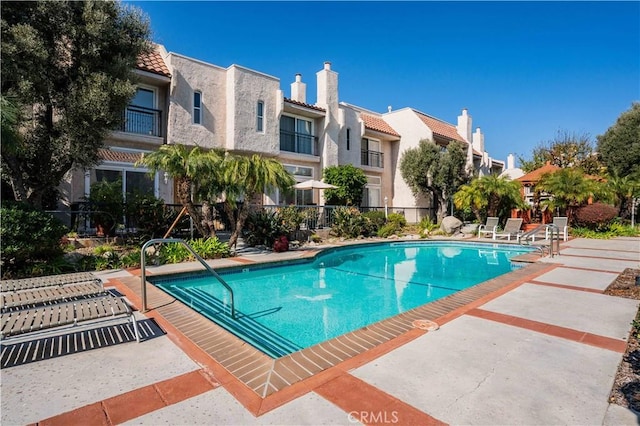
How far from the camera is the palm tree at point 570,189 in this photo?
20.2 m

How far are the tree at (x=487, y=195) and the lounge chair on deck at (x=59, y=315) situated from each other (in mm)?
21150

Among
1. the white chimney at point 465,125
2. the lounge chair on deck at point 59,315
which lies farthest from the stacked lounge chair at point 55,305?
the white chimney at point 465,125

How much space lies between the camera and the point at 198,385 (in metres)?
3.30

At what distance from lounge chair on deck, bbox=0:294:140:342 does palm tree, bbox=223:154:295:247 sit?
7.24 meters

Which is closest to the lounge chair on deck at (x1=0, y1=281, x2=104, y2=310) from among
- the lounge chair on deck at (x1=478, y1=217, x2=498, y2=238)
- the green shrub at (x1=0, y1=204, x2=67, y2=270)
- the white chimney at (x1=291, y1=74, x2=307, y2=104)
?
the green shrub at (x1=0, y1=204, x2=67, y2=270)

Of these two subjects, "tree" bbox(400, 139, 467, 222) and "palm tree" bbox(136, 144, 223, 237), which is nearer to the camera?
"palm tree" bbox(136, 144, 223, 237)

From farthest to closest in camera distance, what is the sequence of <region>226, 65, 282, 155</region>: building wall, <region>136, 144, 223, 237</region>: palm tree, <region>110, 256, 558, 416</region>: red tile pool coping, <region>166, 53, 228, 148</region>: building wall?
<region>226, 65, 282, 155</region>: building wall
<region>166, 53, 228, 148</region>: building wall
<region>136, 144, 223, 237</region>: palm tree
<region>110, 256, 558, 416</region>: red tile pool coping

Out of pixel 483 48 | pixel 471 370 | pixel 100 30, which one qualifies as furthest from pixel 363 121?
pixel 471 370

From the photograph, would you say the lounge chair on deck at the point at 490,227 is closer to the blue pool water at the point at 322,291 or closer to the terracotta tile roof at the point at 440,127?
the blue pool water at the point at 322,291

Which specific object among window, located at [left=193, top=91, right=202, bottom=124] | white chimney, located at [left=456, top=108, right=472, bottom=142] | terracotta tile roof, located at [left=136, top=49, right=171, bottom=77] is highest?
white chimney, located at [left=456, top=108, right=472, bottom=142]

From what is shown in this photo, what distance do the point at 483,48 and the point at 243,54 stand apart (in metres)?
12.8

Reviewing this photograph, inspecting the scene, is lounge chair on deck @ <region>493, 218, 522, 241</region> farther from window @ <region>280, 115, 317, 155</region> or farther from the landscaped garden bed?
the landscaped garden bed

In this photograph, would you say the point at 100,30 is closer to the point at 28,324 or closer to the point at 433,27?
the point at 28,324

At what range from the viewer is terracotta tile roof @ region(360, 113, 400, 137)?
26084 mm
